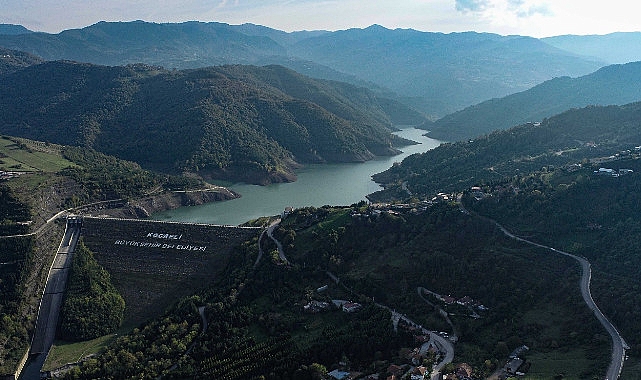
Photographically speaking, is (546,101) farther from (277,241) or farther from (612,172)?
(277,241)

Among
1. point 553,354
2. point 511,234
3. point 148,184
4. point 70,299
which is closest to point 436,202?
point 511,234

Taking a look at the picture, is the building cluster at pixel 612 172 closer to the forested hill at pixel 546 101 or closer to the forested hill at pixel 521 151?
the forested hill at pixel 521 151

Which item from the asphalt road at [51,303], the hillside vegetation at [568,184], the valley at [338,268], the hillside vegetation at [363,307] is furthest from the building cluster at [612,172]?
the asphalt road at [51,303]

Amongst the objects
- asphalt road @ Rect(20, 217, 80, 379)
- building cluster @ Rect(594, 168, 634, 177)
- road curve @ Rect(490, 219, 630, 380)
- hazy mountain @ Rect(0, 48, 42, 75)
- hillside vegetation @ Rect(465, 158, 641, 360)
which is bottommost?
asphalt road @ Rect(20, 217, 80, 379)

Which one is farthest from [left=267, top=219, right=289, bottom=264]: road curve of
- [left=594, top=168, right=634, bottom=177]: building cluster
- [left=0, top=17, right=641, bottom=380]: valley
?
[left=594, top=168, right=634, bottom=177]: building cluster

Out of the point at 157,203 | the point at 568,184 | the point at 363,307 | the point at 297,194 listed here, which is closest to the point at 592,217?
the point at 568,184

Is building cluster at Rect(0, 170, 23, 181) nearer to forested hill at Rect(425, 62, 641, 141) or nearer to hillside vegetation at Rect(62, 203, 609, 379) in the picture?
hillside vegetation at Rect(62, 203, 609, 379)
